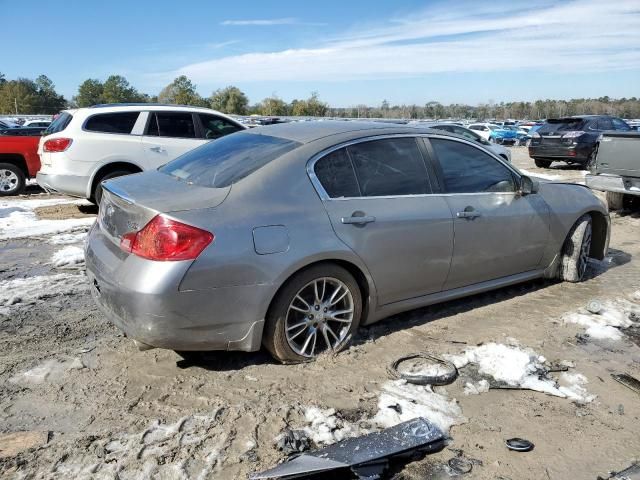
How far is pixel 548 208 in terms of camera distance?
499 cm

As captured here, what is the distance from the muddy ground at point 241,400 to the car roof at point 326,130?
153 centimetres

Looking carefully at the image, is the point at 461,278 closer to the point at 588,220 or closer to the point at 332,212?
the point at 332,212

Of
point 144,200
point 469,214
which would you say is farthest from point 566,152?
point 144,200

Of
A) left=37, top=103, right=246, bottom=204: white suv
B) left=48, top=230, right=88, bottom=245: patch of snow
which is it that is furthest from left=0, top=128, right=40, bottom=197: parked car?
left=48, top=230, right=88, bottom=245: patch of snow

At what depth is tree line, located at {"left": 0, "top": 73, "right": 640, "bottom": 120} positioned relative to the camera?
69.7 metres

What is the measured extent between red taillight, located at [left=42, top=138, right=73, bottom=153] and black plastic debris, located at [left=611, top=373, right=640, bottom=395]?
7883 mm

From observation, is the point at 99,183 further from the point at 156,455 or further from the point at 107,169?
the point at 156,455

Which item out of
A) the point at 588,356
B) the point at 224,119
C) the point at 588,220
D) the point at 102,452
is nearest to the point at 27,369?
the point at 102,452

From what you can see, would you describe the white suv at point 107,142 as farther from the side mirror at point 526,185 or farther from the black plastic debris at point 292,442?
the black plastic debris at point 292,442

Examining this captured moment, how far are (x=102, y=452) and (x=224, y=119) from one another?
7.82m

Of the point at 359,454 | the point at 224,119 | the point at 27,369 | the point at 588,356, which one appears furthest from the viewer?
the point at 224,119

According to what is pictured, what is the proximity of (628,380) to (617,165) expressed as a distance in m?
5.81

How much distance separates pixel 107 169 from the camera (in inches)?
338

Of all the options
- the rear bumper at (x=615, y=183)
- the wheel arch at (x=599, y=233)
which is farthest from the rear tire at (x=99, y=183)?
the rear bumper at (x=615, y=183)
